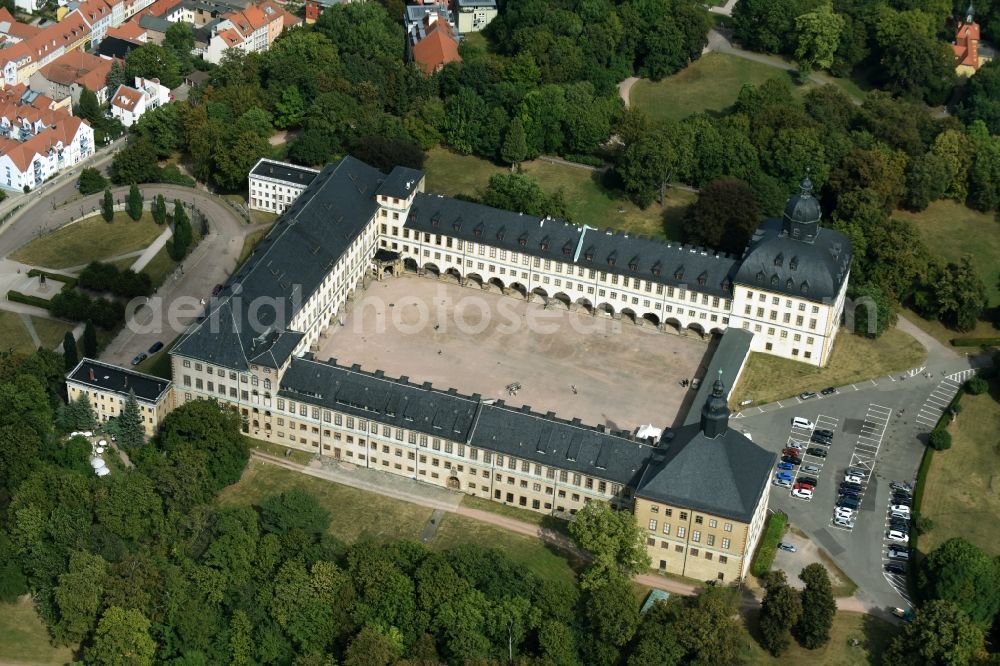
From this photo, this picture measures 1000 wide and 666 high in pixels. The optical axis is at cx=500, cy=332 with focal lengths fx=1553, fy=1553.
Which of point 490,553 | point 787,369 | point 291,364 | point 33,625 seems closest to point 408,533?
point 490,553

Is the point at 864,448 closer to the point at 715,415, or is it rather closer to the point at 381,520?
the point at 715,415

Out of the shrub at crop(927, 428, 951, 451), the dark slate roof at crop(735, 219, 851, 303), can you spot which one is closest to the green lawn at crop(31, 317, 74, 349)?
the dark slate roof at crop(735, 219, 851, 303)

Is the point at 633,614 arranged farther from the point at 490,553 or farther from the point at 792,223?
the point at 792,223

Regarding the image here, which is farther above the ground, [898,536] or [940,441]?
[898,536]

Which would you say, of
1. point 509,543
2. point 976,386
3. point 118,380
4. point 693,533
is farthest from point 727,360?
point 118,380

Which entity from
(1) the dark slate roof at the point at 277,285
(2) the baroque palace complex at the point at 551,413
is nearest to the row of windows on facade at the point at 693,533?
(2) the baroque palace complex at the point at 551,413

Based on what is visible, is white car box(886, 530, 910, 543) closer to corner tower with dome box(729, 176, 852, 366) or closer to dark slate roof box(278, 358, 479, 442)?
corner tower with dome box(729, 176, 852, 366)
